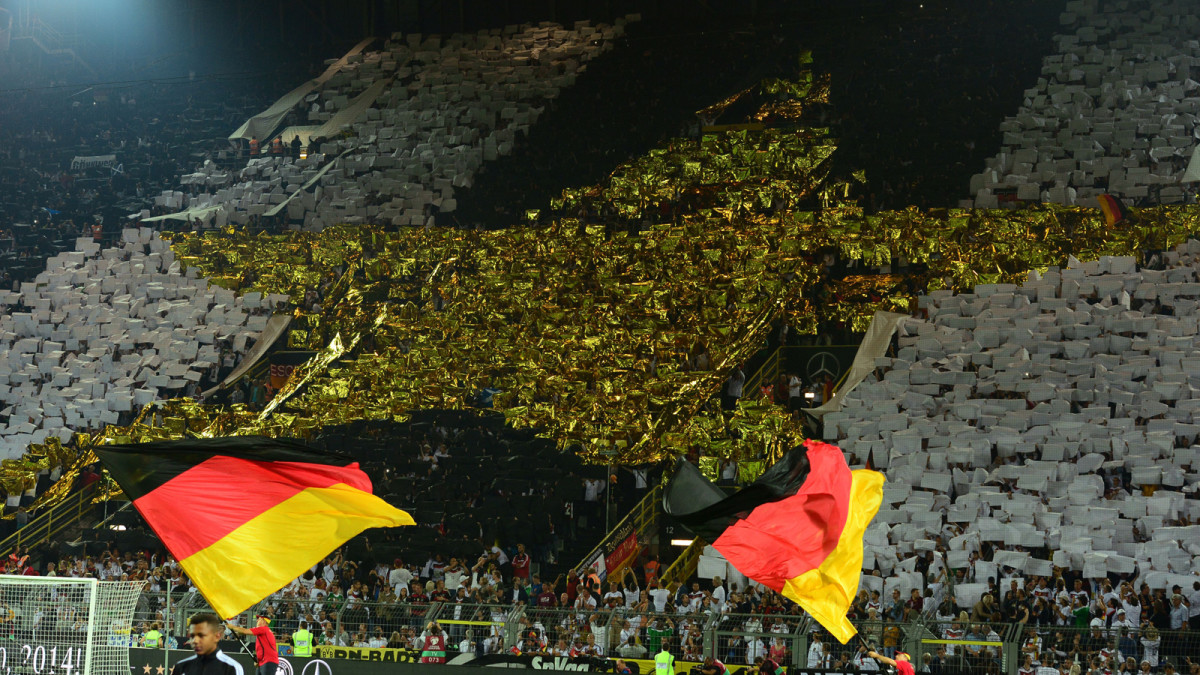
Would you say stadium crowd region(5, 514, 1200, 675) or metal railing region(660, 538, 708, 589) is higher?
metal railing region(660, 538, 708, 589)

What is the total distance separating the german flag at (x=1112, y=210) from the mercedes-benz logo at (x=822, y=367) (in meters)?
5.66

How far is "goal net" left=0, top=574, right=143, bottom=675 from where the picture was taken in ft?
33.6

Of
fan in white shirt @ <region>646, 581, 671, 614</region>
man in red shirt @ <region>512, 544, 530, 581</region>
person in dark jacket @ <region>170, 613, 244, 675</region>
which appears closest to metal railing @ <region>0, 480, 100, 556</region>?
man in red shirt @ <region>512, 544, 530, 581</region>

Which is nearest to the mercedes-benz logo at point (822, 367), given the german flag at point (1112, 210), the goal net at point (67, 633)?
the german flag at point (1112, 210)

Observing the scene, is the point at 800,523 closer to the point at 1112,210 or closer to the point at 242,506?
the point at 242,506

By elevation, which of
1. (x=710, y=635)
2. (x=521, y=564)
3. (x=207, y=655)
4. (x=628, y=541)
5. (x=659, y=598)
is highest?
(x=628, y=541)

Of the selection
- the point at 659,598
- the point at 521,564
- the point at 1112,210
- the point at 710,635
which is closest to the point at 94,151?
the point at 521,564

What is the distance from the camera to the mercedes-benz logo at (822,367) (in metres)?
23.4

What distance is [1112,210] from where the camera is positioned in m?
23.8

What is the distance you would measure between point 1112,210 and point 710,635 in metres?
13.4

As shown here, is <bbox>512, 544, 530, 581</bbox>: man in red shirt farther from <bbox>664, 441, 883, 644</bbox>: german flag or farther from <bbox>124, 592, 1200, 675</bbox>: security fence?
<bbox>664, 441, 883, 644</bbox>: german flag

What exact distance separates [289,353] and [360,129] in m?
7.21

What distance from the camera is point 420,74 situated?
32.5 metres

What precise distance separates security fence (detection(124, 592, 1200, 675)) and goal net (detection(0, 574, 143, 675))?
198 cm
